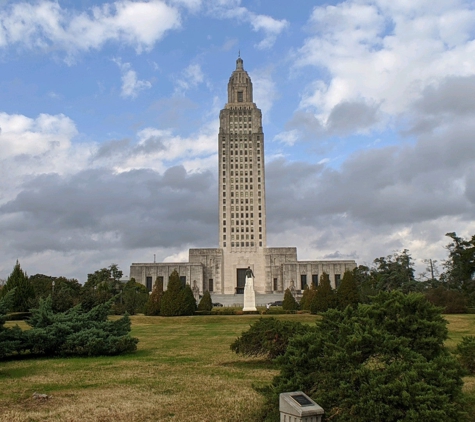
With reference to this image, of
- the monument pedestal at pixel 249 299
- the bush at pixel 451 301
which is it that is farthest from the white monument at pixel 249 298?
the bush at pixel 451 301

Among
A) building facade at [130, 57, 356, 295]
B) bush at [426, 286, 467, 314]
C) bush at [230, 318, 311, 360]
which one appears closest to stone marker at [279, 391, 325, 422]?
bush at [230, 318, 311, 360]

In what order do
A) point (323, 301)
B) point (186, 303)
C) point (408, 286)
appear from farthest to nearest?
point (408, 286)
point (186, 303)
point (323, 301)

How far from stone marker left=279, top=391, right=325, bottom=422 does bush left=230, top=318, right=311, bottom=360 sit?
16.2ft

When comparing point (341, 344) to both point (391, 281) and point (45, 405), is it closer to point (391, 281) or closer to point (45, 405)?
point (45, 405)

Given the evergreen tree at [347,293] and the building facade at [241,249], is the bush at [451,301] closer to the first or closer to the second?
the evergreen tree at [347,293]

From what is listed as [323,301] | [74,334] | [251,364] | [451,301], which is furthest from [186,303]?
[251,364]

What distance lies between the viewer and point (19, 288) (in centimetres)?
3766

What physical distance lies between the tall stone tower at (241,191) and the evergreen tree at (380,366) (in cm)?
6518

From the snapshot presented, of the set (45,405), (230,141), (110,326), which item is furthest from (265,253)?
(45,405)

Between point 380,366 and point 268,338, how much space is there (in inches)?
202

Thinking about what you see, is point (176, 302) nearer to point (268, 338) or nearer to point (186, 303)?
point (186, 303)

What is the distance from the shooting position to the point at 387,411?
5824mm

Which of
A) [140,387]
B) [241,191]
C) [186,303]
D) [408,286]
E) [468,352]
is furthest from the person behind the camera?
[241,191]

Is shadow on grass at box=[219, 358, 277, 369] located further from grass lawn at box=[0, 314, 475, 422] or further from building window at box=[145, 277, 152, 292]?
building window at box=[145, 277, 152, 292]
